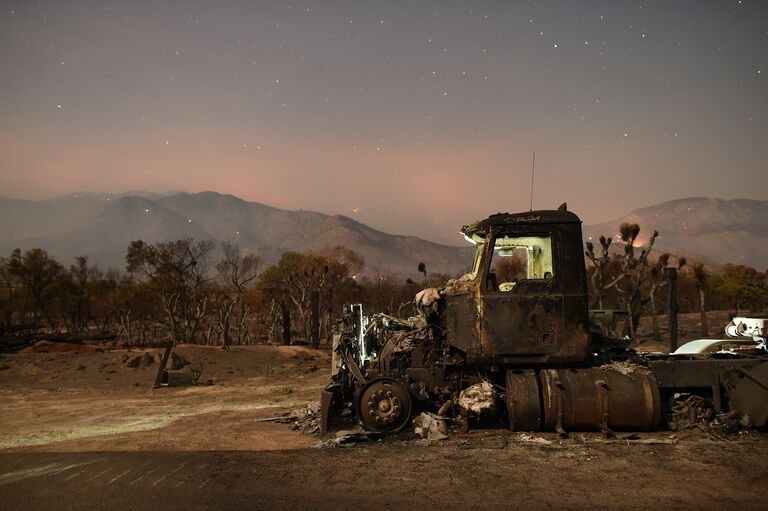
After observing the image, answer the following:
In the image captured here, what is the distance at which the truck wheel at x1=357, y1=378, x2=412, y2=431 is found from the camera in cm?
806

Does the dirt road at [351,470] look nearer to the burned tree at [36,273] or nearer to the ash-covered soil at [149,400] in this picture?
the ash-covered soil at [149,400]

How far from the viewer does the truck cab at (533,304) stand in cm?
760

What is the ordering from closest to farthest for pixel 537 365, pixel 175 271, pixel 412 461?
pixel 412 461
pixel 537 365
pixel 175 271

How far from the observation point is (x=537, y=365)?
781 cm

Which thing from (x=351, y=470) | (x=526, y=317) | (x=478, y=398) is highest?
(x=526, y=317)

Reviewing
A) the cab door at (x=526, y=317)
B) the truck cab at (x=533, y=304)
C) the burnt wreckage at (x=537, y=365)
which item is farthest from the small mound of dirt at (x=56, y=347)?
the cab door at (x=526, y=317)

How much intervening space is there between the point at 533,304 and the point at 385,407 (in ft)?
9.40

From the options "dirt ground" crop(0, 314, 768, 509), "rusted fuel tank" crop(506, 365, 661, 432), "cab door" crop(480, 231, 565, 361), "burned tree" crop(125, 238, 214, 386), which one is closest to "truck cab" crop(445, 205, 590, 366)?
"cab door" crop(480, 231, 565, 361)

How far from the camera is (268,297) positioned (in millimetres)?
54969

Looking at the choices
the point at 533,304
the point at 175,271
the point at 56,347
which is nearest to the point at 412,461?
the point at 533,304

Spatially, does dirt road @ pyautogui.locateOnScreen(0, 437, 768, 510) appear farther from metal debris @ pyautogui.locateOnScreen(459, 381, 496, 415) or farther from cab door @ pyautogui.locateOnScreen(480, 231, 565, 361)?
cab door @ pyautogui.locateOnScreen(480, 231, 565, 361)

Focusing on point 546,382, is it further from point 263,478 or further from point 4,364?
point 4,364

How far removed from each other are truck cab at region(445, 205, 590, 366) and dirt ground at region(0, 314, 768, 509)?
1234 mm

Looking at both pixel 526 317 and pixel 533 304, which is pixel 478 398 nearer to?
pixel 526 317
